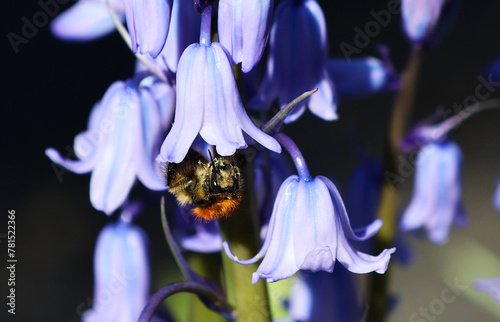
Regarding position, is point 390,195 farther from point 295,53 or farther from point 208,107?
point 208,107

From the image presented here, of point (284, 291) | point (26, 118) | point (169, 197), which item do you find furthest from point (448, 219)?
point (26, 118)

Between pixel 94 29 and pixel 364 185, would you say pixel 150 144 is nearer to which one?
pixel 94 29

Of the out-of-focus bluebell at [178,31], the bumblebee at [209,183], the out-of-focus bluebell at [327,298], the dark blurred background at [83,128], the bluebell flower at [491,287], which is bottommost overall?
the dark blurred background at [83,128]

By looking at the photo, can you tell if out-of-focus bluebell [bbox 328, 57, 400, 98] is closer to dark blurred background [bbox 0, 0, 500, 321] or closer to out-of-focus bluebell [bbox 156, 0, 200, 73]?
out-of-focus bluebell [bbox 156, 0, 200, 73]

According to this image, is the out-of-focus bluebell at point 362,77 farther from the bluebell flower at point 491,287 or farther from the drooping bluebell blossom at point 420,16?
the bluebell flower at point 491,287

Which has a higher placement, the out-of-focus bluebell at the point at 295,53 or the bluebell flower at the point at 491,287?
the out-of-focus bluebell at the point at 295,53

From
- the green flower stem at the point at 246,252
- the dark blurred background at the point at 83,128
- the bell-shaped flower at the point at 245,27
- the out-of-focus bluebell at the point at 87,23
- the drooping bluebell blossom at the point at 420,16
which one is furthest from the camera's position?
the dark blurred background at the point at 83,128

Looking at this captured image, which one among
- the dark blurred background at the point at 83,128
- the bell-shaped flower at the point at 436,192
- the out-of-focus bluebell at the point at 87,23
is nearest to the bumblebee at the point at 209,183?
the out-of-focus bluebell at the point at 87,23
